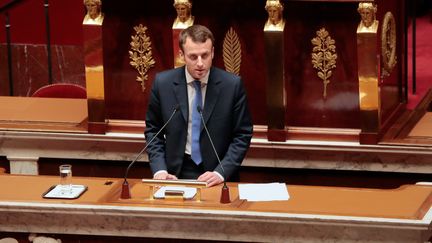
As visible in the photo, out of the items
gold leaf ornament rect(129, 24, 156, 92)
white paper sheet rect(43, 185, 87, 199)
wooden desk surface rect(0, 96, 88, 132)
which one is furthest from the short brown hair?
wooden desk surface rect(0, 96, 88, 132)

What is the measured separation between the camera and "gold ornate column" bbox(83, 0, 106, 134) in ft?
23.0

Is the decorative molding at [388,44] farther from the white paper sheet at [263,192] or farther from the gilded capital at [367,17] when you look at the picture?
the white paper sheet at [263,192]

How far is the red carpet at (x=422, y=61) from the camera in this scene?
7.87 metres

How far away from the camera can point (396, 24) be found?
7223 millimetres

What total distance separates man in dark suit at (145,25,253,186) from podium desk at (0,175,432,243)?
37 centimetres

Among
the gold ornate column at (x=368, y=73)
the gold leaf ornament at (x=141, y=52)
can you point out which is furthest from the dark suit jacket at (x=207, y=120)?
the gold leaf ornament at (x=141, y=52)

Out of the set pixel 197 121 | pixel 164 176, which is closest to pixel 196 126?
pixel 197 121

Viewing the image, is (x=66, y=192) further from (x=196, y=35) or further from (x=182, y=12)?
(x=182, y=12)

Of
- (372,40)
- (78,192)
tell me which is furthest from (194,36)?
(372,40)

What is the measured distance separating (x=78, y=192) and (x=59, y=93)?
225cm

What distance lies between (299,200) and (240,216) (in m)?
0.32

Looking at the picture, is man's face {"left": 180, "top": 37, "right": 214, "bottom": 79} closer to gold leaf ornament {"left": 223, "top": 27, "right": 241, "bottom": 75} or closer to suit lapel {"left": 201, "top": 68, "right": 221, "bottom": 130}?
suit lapel {"left": 201, "top": 68, "right": 221, "bottom": 130}

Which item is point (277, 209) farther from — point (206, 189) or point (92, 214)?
point (92, 214)

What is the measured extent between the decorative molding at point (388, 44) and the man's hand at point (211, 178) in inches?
57.0
